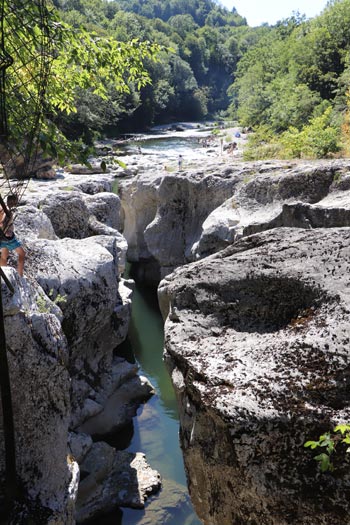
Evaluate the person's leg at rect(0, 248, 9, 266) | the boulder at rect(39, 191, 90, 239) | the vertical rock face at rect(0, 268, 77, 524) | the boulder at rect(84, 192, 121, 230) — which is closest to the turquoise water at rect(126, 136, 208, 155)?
the boulder at rect(84, 192, 121, 230)

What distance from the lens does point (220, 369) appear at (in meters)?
3.98

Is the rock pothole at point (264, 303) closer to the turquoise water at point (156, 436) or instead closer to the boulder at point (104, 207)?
A: the turquoise water at point (156, 436)

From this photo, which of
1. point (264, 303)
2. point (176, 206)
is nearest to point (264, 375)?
point (264, 303)

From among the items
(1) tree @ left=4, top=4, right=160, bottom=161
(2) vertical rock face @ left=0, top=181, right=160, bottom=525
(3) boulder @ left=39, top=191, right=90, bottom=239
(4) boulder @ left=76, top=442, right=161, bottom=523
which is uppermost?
(1) tree @ left=4, top=4, right=160, bottom=161

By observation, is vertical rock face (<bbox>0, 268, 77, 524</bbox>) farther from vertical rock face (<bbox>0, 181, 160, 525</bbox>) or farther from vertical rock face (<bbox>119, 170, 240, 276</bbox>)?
vertical rock face (<bbox>119, 170, 240, 276</bbox>)

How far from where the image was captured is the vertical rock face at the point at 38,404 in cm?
491

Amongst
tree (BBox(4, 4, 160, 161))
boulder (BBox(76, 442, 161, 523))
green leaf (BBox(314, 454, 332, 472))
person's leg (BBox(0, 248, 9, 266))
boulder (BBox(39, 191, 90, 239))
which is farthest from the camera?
boulder (BBox(39, 191, 90, 239))

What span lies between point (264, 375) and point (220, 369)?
383mm

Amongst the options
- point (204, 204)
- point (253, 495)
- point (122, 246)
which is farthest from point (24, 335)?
point (204, 204)

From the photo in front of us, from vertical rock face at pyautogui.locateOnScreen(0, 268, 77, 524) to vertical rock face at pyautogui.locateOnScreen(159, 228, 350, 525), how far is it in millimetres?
1536

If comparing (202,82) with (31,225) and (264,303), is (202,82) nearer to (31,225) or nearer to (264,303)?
(31,225)

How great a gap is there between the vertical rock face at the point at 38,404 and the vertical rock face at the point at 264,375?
154 centimetres

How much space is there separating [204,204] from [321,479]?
36.4 ft

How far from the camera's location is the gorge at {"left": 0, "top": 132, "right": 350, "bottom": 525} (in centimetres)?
347
